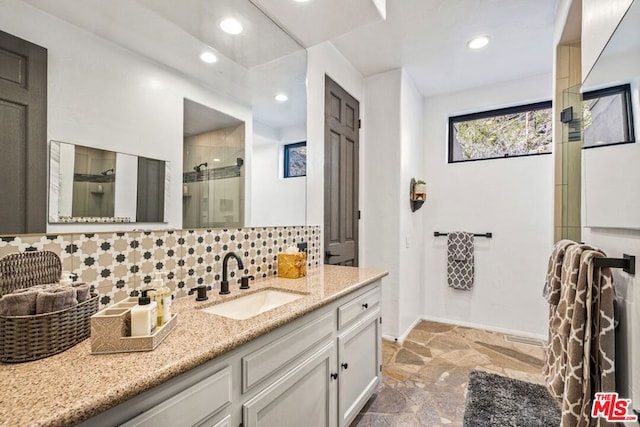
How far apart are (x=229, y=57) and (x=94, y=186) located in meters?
1.03

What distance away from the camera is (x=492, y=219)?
3293 millimetres

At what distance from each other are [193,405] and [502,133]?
378cm

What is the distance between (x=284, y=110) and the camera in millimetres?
2051

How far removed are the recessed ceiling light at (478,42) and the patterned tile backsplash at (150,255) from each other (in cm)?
235

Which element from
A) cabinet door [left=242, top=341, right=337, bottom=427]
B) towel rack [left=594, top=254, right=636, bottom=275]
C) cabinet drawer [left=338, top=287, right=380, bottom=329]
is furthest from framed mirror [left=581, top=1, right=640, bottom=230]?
cabinet door [left=242, top=341, right=337, bottom=427]

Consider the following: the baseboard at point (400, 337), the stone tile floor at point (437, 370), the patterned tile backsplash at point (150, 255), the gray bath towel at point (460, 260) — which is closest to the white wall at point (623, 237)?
the stone tile floor at point (437, 370)

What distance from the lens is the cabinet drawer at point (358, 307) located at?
1.55m

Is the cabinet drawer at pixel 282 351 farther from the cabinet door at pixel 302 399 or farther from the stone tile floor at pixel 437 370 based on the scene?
the stone tile floor at pixel 437 370

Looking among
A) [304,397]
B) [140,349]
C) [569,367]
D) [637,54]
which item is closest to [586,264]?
[569,367]

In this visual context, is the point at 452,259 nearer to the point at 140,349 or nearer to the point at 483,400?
the point at 483,400

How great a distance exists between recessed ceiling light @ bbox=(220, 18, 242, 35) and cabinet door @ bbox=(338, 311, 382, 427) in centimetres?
178

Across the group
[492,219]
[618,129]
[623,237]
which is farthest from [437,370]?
[618,129]

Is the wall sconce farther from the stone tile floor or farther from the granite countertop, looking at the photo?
the granite countertop

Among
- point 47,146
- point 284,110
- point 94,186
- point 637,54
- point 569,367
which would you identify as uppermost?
point 284,110
